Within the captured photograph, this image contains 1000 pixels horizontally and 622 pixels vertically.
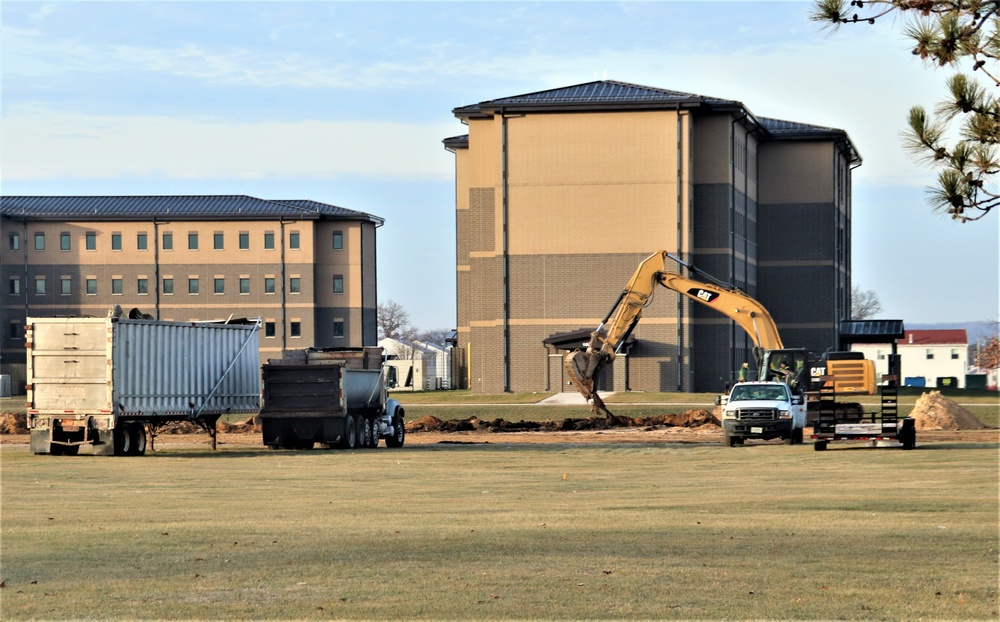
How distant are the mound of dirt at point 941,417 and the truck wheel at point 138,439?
25.5 metres

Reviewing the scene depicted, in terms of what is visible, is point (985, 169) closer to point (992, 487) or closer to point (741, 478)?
point (992, 487)

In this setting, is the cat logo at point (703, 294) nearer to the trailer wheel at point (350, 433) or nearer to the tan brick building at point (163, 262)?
the trailer wheel at point (350, 433)

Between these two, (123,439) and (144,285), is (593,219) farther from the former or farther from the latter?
(144,285)

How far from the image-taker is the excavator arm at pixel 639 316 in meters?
47.8

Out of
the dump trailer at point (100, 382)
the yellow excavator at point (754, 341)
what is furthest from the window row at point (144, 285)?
the dump trailer at point (100, 382)

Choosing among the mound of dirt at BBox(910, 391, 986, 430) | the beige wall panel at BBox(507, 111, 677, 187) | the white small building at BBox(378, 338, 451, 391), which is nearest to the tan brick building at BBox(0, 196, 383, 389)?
the white small building at BBox(378, 338, 451, 391)

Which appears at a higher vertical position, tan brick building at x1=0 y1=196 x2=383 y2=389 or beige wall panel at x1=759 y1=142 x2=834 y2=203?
beige wall panel at x1=759 y1=142 x2=834 y2=203

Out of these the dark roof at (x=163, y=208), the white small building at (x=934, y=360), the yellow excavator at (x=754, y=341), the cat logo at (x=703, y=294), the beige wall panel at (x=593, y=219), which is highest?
the dark roof at (x=163, y=208)

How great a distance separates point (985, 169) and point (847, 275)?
304 feet

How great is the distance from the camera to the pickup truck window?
127ft

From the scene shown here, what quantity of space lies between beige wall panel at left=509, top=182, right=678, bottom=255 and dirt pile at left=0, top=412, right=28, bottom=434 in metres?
30.9

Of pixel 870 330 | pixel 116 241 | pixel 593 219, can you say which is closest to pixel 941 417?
pixel 593 219

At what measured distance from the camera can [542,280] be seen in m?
74.8

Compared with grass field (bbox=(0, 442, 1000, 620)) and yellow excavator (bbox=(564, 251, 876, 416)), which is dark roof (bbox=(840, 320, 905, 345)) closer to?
yellow excavator (bbox=(564, 251, 876, 416))
